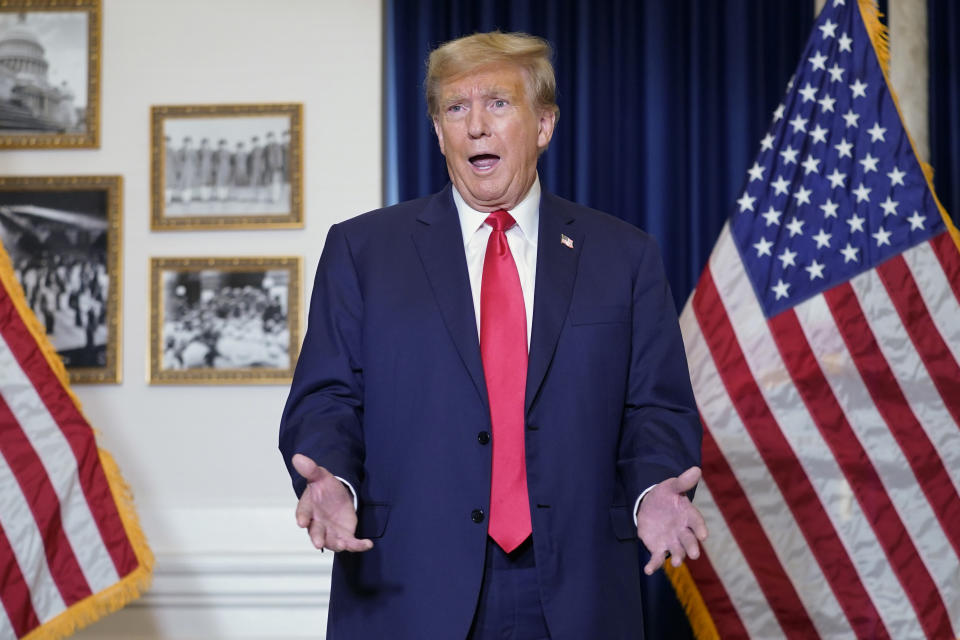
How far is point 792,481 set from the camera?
3.24 metres

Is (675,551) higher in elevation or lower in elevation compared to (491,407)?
lower

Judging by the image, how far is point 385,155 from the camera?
4000 millimetres

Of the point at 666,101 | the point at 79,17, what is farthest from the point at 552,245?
the point at 79,17

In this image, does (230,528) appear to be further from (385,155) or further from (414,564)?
(414,564)

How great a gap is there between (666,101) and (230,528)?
7.37 feet

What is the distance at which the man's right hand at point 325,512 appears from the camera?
5.21ft

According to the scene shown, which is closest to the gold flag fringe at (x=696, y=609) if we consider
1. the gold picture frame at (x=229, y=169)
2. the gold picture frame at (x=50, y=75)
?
the gold picture frame at (x=229, y=169)

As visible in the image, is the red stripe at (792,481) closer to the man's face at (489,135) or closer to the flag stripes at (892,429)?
the flag stripes at (892,429)

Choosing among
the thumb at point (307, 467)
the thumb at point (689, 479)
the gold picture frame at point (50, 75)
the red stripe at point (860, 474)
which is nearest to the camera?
the thumb at point (307, 467)

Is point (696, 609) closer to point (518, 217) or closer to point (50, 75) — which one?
point (518, 217)

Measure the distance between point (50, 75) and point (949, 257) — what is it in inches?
125

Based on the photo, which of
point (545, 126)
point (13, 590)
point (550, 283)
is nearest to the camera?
point (550, 283)

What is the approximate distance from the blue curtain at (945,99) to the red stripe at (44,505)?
10.4 ft

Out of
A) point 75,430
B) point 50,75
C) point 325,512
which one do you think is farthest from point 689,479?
point 50,75
